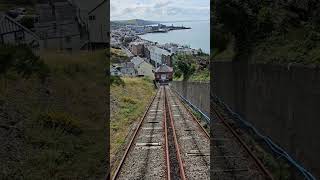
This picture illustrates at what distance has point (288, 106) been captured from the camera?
11516 mm

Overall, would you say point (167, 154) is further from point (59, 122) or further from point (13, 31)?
point (13, 31)

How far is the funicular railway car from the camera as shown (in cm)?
11338

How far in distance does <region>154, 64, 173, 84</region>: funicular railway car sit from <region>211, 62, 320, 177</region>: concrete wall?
94.5m

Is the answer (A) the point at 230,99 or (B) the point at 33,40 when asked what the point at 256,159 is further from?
(B) the point at 33,40

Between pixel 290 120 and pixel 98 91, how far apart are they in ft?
76.9

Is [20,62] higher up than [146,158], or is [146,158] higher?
[20,62]

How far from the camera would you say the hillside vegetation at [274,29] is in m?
12.7

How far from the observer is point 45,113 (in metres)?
18.3

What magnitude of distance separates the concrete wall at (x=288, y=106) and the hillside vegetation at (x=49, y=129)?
5.60m

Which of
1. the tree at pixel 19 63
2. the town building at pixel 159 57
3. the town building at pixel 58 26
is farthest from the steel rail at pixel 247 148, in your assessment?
the town building at pixel 159 57

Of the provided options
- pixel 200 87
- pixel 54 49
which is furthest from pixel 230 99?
pixel 54 49

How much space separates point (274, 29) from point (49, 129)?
958 centimetres

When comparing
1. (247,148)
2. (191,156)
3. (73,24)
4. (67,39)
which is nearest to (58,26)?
(67,39)

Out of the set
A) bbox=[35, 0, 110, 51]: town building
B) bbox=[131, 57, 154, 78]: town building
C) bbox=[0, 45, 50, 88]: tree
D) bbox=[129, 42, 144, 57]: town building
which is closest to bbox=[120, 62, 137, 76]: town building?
bbox=[131, 57, 154, 78]: town building
